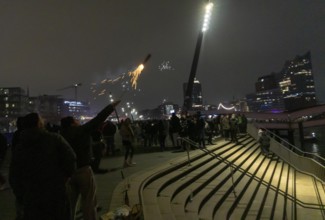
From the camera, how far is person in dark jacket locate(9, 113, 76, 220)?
9.41 feet

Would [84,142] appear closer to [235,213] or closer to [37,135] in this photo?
[37,135]

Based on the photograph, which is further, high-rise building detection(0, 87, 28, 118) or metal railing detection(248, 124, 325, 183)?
high-rise building detection(0, 87, 28, 118)

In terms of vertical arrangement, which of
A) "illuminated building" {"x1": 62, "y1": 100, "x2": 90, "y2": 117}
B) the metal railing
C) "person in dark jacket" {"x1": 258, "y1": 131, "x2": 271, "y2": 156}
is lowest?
the metal railing

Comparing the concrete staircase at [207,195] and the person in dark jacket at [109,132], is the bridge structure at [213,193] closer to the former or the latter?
the concrete staircase at [207,195]

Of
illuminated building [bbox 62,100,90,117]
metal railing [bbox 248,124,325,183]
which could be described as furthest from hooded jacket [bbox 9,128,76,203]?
illuminated building [bbox 62,100,90,117]

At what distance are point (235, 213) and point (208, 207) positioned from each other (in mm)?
1123

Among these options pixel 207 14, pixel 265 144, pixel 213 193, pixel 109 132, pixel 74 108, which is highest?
pixel 207 14

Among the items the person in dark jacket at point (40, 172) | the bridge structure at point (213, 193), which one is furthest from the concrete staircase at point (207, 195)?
the person in dark jacket at point (40, 172)

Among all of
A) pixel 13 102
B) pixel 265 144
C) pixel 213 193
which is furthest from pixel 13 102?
pixel 213 193

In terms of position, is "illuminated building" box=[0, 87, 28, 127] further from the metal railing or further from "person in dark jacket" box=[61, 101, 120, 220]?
"person in dark jacket" box=[61, 101, 120, 220]

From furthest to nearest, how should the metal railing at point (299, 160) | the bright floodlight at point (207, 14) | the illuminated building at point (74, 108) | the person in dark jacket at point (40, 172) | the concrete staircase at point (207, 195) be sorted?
the illuminated building at point (74, 108) < the bright floodlight at point (207, 14) < the metal railing at point (299, 160) < the concrete staircase at point (207, 195) < the person in dark jacket at point (40, 172)

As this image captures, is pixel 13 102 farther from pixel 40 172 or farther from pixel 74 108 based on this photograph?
pixel 40 172

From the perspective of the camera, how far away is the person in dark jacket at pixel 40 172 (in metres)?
Result: 2.87

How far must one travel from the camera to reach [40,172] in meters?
2.95
